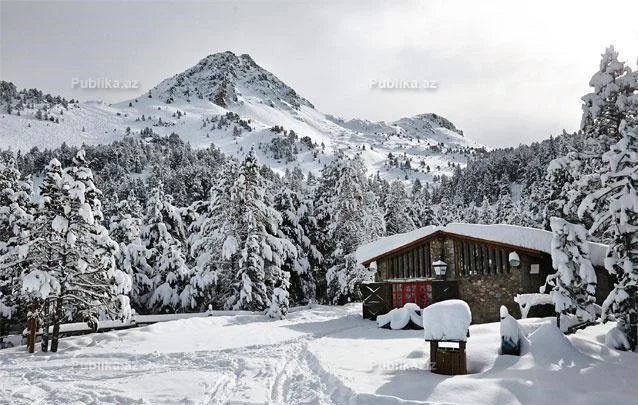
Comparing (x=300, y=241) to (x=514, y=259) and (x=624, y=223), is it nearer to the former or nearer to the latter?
(x=514, y=259)

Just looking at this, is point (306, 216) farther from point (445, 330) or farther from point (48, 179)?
point (445, 330)

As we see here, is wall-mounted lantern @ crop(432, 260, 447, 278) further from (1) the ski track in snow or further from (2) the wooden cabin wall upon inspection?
(1) the ski track in snow

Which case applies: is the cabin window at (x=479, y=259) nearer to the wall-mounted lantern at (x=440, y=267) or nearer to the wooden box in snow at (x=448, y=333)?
the wall-mounted lantern at (x=440, y=267)

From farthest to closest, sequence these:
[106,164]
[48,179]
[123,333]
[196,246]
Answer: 1. [106,164]
2. [196,246]
3. [123,333]
4. [48,179]

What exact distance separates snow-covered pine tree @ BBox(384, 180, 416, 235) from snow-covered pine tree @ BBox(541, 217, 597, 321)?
3511cm

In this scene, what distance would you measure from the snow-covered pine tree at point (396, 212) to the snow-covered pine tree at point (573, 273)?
115ft

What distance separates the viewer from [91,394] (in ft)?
33.9

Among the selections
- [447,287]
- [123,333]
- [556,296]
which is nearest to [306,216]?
[447,287]

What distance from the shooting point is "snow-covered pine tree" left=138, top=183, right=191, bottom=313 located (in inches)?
1252

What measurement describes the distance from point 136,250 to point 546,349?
27.7 metres

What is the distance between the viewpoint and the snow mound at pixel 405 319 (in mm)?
22000

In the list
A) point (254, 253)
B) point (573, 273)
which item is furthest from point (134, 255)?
point (573, 273)

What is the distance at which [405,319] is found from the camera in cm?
2211

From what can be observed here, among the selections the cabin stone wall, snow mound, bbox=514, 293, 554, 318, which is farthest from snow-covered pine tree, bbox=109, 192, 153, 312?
snow mound, bbox=514, 293, 554, 318
